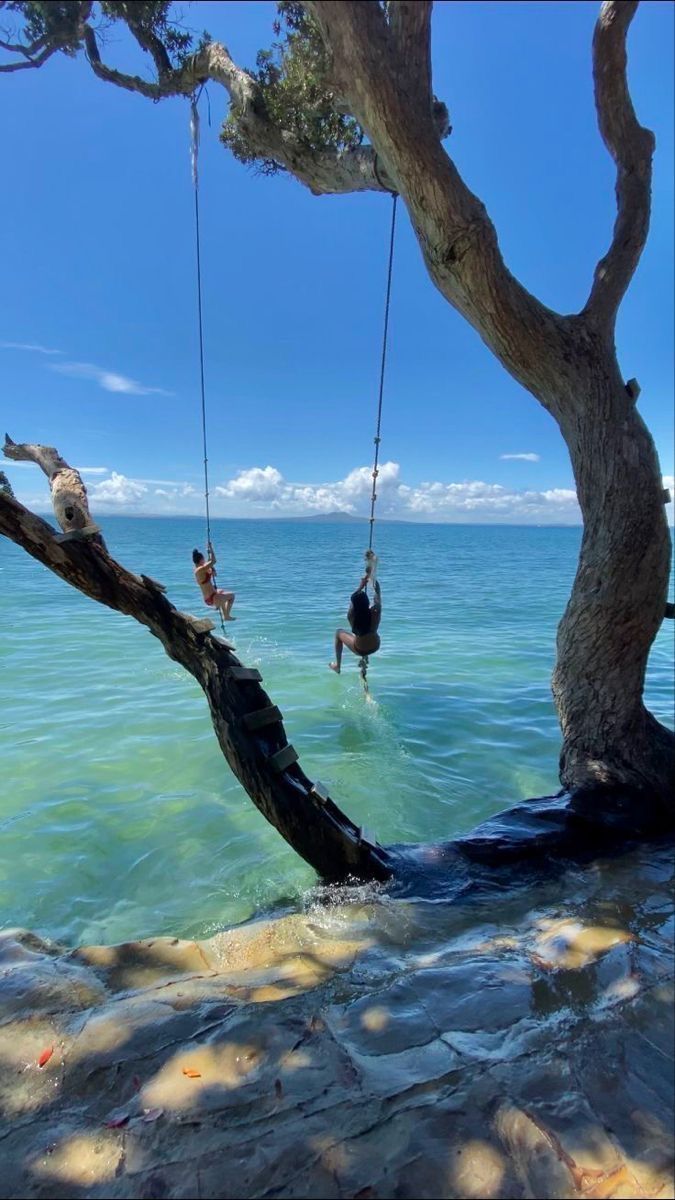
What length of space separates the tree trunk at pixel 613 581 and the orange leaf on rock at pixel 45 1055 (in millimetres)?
3859

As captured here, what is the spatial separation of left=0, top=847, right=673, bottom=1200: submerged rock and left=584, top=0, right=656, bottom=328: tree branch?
14.5ft

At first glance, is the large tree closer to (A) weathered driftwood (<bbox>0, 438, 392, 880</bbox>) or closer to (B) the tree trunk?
(B) the tree trunk

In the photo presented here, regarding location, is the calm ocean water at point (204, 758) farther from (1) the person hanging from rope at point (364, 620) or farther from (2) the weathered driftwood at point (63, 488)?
(2) the weathered driftwood at point (63, 488)

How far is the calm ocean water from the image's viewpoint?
17.1ft

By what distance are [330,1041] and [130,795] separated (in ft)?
16.5

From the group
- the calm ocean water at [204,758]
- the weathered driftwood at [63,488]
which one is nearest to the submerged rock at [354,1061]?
the calm ocean water at [204,758]

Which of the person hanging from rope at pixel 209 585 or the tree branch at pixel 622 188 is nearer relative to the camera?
the tree branch at pixel 622 188

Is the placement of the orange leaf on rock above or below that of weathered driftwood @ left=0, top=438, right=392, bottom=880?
below

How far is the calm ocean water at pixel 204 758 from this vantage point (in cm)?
521

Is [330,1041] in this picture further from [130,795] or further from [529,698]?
[529,698]

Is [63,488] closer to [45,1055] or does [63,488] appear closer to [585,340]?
[45,1055]

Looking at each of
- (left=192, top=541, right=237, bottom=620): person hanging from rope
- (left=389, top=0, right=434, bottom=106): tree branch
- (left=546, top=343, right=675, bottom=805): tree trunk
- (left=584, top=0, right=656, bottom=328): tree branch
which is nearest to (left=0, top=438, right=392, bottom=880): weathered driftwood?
(left=546, top=343, right=675, bottom=805): tree trunk

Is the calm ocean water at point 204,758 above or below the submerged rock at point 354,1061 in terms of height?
below

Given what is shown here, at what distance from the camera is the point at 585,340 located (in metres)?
4.71
